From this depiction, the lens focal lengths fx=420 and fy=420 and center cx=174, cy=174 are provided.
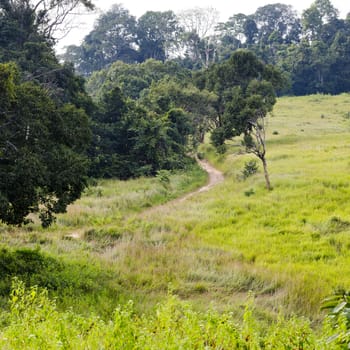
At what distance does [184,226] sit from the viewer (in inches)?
633

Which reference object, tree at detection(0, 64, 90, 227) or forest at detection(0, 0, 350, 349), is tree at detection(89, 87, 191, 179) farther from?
tree at detection(0, 64, 90, 227)

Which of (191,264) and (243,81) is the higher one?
(243,81)

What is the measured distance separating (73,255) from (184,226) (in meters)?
4.99

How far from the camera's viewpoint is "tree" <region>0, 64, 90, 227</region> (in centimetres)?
1001

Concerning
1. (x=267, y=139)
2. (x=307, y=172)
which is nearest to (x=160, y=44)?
(x=267, y=139)

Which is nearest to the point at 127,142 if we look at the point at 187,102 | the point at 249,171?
the point at 249,171

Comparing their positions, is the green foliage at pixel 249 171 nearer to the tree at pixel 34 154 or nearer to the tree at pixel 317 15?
the tree at pixel 34 154

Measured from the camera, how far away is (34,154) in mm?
10430

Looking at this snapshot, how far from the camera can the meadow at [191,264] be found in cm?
461

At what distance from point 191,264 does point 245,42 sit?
8747 centimetres

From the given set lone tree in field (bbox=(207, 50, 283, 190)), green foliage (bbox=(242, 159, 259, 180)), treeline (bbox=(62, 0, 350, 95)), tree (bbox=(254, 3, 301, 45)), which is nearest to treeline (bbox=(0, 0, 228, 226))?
lone tree in field (bbox=(207, 50, 283, 190))

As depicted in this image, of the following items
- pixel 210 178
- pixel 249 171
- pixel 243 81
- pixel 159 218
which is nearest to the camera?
pixel 159 218

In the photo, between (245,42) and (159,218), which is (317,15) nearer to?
(245,42)

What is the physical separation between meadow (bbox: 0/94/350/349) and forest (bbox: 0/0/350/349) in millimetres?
45
